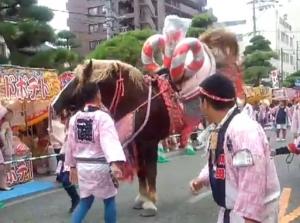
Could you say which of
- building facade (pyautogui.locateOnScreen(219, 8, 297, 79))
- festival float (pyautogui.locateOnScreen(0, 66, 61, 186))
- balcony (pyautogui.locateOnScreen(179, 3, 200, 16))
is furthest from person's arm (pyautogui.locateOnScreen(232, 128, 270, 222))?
balcony (pyautogui.locateOnScreen(179, 3, 200, 16))

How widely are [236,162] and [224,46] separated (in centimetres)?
581

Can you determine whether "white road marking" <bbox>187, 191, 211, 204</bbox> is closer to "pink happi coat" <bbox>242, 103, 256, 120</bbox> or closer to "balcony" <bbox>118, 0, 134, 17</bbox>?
"pink happi coat" <bbox>242, 103, 256, 120</bbox>

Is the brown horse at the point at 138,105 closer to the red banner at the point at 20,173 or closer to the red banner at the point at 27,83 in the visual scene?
the red banner at the point at 20,173

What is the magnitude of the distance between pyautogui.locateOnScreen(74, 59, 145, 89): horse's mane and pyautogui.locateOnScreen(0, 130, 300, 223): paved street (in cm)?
177

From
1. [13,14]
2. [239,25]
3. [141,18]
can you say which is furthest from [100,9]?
[13,14]

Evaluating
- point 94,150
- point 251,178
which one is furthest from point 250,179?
point 94,150

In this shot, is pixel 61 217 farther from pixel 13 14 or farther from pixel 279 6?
pixel 279 6

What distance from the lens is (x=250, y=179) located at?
10.0 ft

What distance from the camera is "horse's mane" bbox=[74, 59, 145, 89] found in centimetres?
619

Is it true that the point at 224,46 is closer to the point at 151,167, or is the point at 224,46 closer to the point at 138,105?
the point at 138,105

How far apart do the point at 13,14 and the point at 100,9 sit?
47597mm

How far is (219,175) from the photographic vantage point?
331cm

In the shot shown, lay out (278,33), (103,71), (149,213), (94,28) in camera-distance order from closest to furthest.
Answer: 1. (103,71)
2. (149,213)
3. (94,28)
4. (278,33)

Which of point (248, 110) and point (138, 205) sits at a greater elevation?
point (248, 110)
